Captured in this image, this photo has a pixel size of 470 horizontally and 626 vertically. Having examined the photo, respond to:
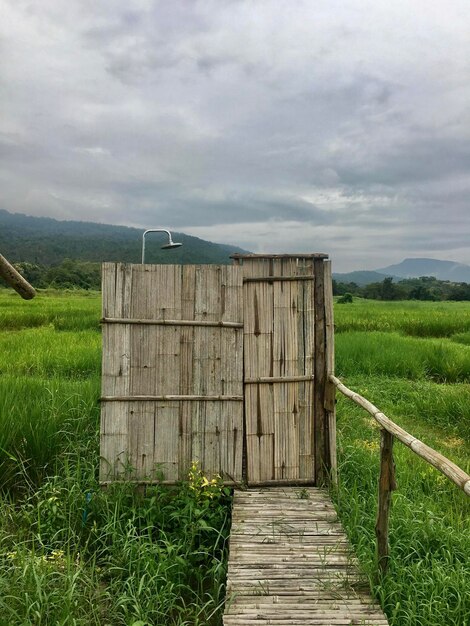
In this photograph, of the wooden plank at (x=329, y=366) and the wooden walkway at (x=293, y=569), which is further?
the wooden plank at (x=329, y=366)

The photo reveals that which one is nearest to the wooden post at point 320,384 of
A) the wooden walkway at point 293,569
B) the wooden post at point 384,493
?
the wooden walkway at point 293,569

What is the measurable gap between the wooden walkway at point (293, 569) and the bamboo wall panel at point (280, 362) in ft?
1.50

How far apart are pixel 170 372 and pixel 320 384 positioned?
1.40 metres

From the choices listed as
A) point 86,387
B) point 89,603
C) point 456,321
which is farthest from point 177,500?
point 456,321

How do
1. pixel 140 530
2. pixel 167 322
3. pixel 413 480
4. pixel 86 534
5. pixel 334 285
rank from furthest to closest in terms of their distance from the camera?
pixel 334 285 < pixel 413 480 < pixel 167 322 < pixel 86 534 < pixel 140 530

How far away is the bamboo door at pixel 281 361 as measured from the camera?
4285mm

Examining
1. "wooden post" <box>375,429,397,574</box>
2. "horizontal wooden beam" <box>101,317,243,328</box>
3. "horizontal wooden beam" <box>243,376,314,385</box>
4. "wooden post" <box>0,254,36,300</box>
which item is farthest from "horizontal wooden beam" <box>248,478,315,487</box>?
"wooden post" <box>0,254,36,300</box>

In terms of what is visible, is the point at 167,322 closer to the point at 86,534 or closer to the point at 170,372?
the point at 170,372

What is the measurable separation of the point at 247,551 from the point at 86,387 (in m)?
3.51

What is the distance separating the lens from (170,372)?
4.20 metres

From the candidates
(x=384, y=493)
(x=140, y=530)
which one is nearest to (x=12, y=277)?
(x=140, y=530)

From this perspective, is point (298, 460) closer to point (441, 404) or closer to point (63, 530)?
point (63, 530)

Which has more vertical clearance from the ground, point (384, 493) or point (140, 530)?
point (384, 493)

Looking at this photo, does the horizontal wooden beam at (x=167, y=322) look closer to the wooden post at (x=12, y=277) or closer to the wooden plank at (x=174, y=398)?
the wooden plank at (x=174, y=398)
